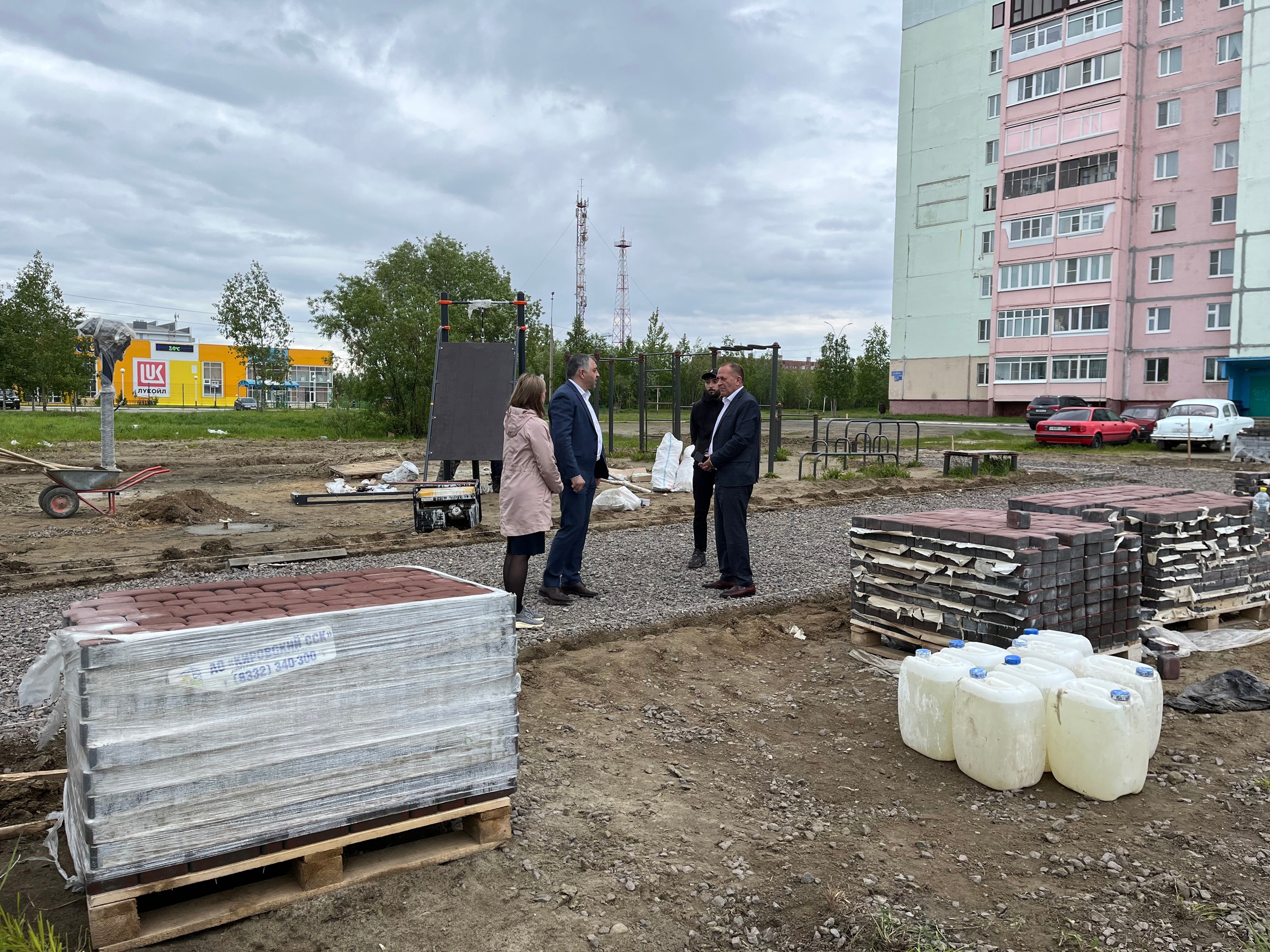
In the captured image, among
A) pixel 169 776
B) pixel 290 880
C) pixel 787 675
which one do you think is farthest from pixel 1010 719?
pixel 169 776

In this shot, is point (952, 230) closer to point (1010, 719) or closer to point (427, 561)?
point (427, 561)

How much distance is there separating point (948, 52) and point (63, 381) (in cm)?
4988

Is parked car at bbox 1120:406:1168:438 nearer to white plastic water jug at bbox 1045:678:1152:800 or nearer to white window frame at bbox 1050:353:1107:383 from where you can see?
white window frame at bbox 1050:353:1107:383

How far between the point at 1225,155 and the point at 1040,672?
151 feet

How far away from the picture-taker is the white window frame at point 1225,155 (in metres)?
40.0

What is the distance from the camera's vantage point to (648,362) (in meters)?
26.4

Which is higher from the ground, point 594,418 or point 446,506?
point 594,418

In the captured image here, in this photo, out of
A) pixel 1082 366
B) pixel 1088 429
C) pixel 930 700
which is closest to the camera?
pixel 930 700

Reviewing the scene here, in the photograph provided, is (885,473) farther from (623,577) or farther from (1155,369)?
(1155,369)

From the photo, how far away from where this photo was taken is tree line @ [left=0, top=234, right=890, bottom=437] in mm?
27094

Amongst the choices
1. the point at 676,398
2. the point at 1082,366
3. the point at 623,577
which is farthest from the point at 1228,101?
the point at 623,577

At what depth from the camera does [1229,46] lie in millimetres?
39969

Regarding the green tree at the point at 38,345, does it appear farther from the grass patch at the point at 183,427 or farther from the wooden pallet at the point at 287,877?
the wooden pallet at the point at 287,877

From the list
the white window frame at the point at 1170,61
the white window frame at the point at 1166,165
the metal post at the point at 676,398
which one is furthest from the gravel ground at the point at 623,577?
the white window frame at the point at 1170,61
